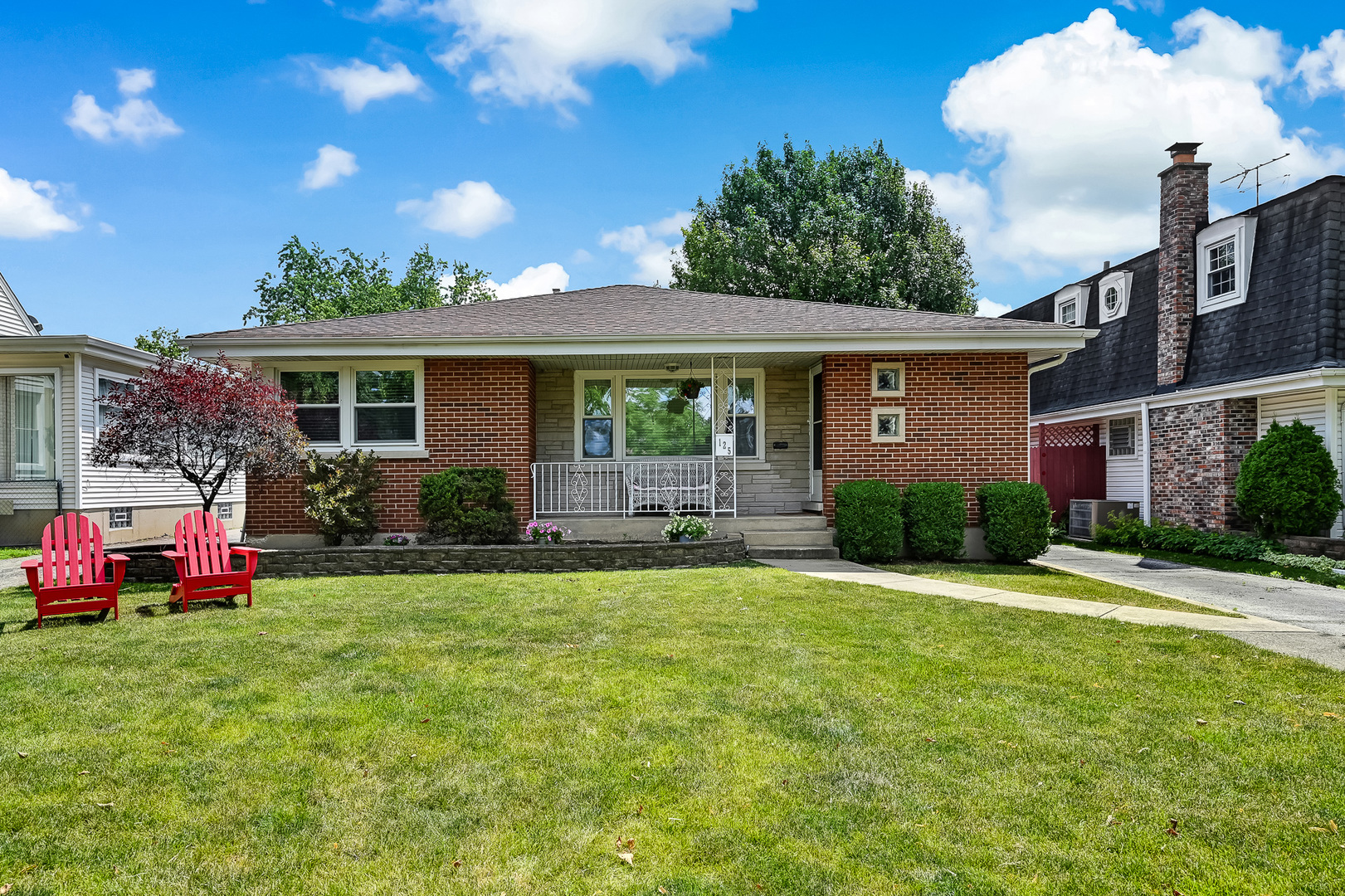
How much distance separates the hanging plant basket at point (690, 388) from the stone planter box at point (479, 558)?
3812 mm

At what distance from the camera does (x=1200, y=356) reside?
49.7 ft

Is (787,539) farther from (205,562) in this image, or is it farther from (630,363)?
(205,562)

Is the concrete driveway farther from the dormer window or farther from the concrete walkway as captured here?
the dormer window

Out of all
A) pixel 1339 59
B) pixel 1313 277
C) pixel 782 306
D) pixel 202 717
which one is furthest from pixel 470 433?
pixel 1339 59

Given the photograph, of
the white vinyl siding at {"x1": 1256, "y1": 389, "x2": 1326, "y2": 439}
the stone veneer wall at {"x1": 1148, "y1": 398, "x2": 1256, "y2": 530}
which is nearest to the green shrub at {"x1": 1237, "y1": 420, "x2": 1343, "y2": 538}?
the white vinyl siding at {"x1": 1256, "y1": 389, "x2": 1326, "y2": 439}

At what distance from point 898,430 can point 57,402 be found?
1467 cm

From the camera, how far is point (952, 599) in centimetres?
749

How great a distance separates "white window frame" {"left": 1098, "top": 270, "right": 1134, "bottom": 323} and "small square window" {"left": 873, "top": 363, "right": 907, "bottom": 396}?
9674 mm

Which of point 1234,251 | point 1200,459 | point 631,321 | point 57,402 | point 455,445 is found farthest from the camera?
point 1234,251

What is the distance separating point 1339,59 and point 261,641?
2060 cm

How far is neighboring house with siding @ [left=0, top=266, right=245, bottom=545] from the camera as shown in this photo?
45.0ft

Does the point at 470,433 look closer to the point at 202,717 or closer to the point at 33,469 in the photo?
the point at 202,717

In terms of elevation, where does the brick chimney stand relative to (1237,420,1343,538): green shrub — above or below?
above

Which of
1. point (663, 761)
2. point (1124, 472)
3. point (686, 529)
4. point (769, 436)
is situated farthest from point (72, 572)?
point (1124, 472)
